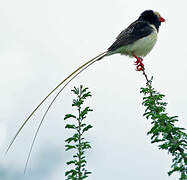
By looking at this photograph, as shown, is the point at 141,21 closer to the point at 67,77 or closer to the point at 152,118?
the point at 67,77

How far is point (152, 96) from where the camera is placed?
4320mm

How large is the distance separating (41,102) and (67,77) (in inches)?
61.0

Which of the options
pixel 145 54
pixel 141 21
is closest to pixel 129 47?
Answer: pixel 145 54

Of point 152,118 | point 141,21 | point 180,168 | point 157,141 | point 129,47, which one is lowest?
point 180,168

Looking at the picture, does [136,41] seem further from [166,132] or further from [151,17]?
[166,132]

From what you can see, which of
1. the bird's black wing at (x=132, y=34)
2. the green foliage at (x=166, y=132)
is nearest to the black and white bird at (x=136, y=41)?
the bird's black wing at (x=132, y=34)

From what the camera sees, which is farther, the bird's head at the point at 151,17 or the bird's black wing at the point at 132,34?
the bird's head at the point at 151,17

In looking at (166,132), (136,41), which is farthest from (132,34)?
(166,132)

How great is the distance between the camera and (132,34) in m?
10.1

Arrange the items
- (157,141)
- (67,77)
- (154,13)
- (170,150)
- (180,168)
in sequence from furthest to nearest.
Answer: (154,13)
(67,77)
(157,141)
(170,150)
(180,168)

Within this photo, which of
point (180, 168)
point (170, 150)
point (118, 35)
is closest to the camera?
point (180, 168)

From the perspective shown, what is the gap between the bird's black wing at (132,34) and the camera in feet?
31.4

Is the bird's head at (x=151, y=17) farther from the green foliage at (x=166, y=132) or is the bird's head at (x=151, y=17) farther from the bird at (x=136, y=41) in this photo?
the green foliage at (x=166, y=132)

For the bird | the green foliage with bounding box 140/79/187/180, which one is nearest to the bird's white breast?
the bird
